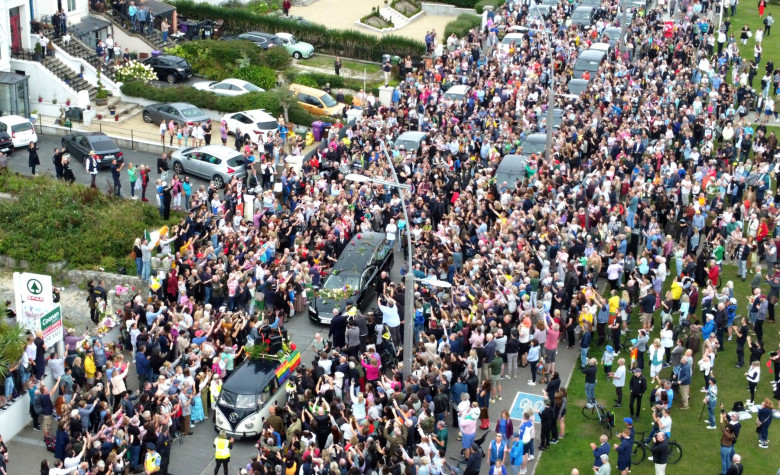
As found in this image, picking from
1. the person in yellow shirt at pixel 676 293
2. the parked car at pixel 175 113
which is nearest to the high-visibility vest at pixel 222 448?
the person in yellow shirt at pixel 676 293

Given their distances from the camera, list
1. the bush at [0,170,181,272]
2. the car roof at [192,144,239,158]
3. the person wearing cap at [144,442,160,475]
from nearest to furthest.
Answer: the person wearing cap at [144,442,160,475] → the bush at [0,170,181,272] → the car roof at [192,144,239,158]

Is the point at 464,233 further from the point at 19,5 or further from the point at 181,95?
the point at 19,5

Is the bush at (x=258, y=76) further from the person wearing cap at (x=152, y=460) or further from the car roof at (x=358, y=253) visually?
the person wearing cap at (x=152, y=460)

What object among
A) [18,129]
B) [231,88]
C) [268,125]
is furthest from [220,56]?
[18,129]

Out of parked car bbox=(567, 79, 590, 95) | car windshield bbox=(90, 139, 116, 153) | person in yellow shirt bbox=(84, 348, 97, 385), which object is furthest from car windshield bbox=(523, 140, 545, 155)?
person in yellow shirt bbox=(84, 348, 97, 385)

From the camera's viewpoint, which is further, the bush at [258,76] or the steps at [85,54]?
the bush at [258,76]

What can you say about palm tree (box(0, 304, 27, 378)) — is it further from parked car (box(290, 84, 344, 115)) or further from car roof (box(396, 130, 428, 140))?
parked car (box(290, 84, 344, 115))

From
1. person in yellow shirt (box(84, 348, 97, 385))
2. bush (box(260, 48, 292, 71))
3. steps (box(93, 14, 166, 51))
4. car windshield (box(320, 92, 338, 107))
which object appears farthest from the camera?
steps (box(93, 14, 166, 51))
